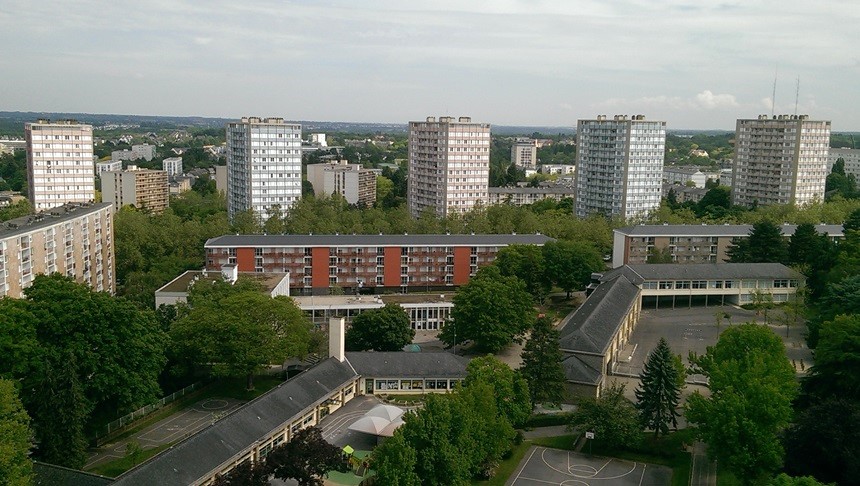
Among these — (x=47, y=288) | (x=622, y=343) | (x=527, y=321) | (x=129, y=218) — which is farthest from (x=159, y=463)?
(x=129, y=218)

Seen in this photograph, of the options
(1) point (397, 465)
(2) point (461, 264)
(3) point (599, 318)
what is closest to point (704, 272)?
(3) point (599, 318)

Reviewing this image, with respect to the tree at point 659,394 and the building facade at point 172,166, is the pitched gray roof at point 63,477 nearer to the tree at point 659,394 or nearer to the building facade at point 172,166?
the tree at point 659,394

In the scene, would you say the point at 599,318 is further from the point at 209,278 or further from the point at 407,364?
the point at 209,278

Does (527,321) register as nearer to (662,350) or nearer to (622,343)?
(622,343)

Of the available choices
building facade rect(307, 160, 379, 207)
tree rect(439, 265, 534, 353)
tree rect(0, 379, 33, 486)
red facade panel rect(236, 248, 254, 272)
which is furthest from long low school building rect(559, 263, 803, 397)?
building facade rect(307, 160, 379, 207)

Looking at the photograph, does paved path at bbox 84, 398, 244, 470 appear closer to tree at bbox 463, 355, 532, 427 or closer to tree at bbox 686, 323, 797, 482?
tree at bbox 463, 355, 532, 427
